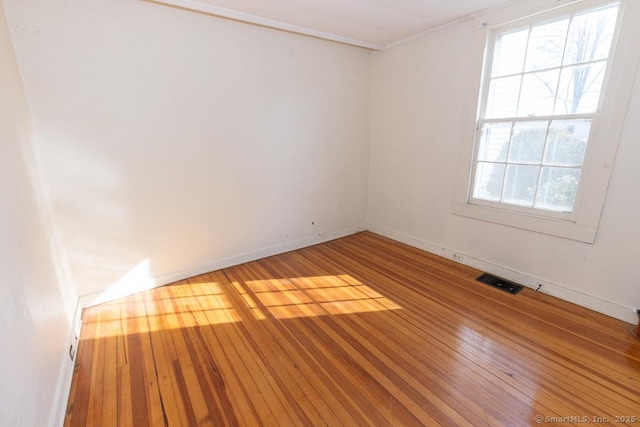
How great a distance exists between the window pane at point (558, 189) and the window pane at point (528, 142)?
0.16 metres

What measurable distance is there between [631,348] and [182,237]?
347 cm

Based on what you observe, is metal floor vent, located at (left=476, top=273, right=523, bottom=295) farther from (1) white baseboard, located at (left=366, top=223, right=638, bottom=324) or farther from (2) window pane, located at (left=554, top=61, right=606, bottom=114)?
(2) window pane, located at (left=554, top=61, right=606, bottom=114)

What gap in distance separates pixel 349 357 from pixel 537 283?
1899 millimetres

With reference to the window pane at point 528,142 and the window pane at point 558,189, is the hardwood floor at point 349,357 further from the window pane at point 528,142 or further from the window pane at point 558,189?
the window pane at point 528,142

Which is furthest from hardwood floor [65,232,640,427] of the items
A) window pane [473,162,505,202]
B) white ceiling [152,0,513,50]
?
white ceiling [152,0,513,50]

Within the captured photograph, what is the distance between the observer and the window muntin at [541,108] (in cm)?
207

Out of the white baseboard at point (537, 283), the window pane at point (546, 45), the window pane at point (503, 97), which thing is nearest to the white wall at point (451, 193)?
the white baseboard at point (537, 283)

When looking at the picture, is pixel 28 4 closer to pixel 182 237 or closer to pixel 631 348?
pixel 182 237

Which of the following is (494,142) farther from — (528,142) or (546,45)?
(546,45)

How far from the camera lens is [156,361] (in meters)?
1.72

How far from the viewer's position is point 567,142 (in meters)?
2.22

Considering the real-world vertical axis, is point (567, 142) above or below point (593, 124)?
below

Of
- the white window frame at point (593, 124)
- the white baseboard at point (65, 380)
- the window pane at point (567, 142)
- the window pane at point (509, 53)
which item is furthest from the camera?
the window pane at point (509, 53)

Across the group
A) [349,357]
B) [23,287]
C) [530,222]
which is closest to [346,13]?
[530,222]
